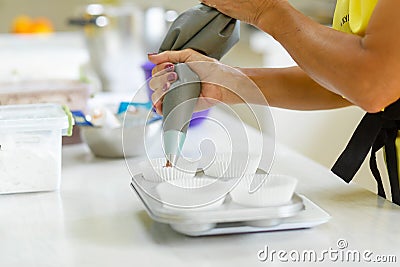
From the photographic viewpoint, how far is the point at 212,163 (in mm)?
1082

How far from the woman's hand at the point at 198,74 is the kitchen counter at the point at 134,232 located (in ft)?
0.65

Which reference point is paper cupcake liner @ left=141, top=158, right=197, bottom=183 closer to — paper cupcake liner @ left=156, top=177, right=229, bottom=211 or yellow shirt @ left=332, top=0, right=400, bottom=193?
paper cupcake liner @ left=156, top=177, right=229, bottom=211

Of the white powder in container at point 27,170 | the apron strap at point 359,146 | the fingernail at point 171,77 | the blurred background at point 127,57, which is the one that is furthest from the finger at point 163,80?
the blurred background at point 127,57

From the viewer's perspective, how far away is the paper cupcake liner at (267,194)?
952mm

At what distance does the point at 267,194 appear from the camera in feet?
3.13

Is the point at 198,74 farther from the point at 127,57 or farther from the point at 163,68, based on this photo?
the point at 127,57

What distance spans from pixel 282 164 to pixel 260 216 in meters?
0.49

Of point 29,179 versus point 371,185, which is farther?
point 371,185

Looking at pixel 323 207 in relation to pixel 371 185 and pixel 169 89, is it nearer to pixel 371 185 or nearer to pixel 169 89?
pixel 169 89

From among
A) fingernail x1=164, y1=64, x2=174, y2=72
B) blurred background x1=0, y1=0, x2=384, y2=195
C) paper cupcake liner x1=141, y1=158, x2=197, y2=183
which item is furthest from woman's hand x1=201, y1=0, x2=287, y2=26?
blurred background x1=0, y1=0, x2=384, y2=195

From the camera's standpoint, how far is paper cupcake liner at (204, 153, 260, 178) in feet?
3.47

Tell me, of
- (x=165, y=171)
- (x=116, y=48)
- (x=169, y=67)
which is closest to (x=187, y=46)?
(x=169, y=67)

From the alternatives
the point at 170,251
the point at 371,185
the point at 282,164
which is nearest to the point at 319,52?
the point at 170,251

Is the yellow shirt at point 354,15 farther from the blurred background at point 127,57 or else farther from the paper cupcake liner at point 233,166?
the blurred background at point 127,57
